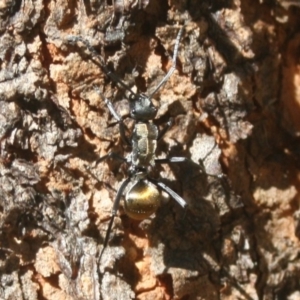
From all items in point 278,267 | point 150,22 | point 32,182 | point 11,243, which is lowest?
point 278,267

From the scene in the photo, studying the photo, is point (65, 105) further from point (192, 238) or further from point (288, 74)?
point (288, 74)

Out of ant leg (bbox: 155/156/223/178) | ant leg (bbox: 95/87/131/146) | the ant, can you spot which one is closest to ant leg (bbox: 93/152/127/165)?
the ant

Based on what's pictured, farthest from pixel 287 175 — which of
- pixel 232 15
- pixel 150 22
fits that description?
pixel 150 22

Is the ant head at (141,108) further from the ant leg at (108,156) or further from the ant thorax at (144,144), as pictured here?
the ant leg at (108,156)

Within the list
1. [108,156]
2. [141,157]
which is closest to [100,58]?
[108,156]

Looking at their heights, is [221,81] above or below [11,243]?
above

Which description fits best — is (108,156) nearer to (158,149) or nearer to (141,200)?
(141,200)

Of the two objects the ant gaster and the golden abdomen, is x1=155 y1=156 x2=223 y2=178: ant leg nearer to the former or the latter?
the ant gaster
